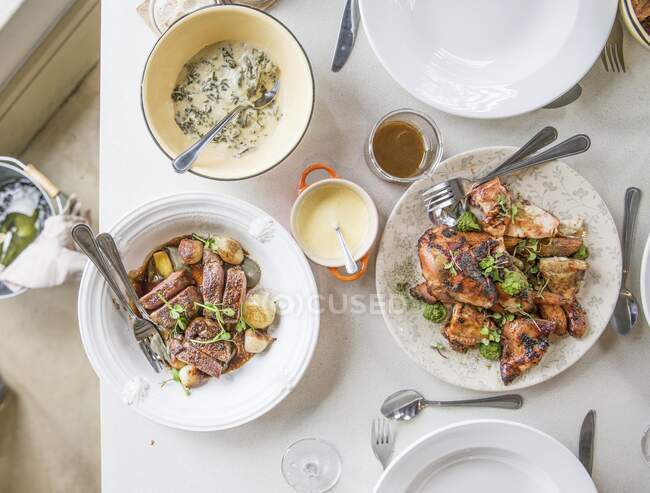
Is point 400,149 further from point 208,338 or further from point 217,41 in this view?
point 208,338

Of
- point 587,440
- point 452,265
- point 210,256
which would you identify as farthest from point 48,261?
point 587,440

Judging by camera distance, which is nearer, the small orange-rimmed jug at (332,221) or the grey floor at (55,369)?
the small orange-rimmed jug at (332,221)

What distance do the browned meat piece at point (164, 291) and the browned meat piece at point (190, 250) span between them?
0.04 metres

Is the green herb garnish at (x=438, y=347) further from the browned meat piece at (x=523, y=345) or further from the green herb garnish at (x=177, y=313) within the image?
the green herb garnish at (x=177, y=313)

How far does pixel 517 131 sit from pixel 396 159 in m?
0.33

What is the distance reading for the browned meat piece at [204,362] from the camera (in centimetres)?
140

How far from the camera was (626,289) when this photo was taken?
1504 millimetres

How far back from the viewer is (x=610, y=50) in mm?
1448

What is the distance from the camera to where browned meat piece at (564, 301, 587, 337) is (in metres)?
1.42

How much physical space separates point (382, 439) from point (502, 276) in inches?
20.5

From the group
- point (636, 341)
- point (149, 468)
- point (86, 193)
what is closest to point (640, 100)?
point (636, 341)

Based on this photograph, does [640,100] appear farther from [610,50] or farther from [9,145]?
[9,145]

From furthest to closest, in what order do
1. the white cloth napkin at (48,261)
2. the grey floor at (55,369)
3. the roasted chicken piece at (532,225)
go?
the grey floor at (55,369), the white cloth napkin at (48,261), the roasted chicken piece at (532,225)

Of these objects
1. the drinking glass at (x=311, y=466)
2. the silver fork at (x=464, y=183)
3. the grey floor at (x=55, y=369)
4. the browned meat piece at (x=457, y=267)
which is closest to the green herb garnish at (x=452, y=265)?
the browned meat piece at (x=457, y=267)
